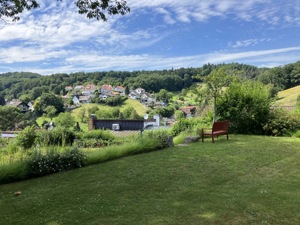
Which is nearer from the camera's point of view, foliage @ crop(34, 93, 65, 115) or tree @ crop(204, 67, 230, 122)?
tree @ crop(204, 67, 230, 122)

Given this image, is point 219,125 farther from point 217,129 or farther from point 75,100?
point 75,100

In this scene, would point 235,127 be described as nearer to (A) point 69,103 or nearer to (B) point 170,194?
(B) point 170,194

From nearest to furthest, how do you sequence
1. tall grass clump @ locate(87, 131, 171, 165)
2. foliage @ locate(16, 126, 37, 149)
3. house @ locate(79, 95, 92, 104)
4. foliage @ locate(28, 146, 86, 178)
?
foliage @ locate(28, 146, 86, 178) → tall grass clump @ locate(87, 131, 171, 165) → foliage @ locate(16, 126, 37, 149) → house @ locate(79, 95, 92, 104)

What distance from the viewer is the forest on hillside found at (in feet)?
195

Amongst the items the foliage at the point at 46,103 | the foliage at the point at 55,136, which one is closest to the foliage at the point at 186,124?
the foliage at the point at 55,136

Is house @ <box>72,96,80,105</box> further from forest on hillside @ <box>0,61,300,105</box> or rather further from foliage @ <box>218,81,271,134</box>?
foliage @ <box>218,81,271,134</box>

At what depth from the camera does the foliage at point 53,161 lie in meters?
5.66

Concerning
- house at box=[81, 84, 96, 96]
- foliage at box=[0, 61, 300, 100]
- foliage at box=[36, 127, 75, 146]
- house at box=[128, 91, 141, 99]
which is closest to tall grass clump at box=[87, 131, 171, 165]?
foliage at box=[36, 127, 75, 146]

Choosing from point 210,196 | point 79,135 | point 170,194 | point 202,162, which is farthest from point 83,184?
point 79,135

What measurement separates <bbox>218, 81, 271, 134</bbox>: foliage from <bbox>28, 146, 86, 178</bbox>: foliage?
856cm

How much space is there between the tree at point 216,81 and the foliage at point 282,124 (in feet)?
8.26

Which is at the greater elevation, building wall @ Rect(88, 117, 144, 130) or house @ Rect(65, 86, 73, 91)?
house @ Rect(65, 86, 73, 91)

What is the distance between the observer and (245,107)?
42.0ft

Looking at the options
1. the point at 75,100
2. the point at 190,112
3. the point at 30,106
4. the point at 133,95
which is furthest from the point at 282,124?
the point at 75,100
